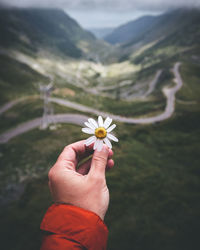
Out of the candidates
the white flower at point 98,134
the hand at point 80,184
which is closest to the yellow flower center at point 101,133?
the white flower at point 98,134

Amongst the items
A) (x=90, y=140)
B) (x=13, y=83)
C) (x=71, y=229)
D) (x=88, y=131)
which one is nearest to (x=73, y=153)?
(x=90, y=140)

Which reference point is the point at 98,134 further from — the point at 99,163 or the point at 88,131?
the point at 99,163

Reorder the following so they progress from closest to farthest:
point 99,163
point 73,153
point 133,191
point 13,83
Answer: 1. point 99,163
2. point 73,153
3. point 133,191
4. point 13,83

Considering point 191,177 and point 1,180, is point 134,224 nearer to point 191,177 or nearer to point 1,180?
point 191,177

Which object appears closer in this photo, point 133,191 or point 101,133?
point 101,133

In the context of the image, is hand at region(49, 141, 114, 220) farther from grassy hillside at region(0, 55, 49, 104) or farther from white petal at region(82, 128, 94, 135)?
grassy hillside at region(0, 55, 49, 104)

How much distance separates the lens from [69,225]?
3227mm

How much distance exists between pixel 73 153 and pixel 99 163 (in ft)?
2.97

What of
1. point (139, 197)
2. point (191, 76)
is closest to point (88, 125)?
point (139, 197)

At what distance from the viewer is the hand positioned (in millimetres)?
3889

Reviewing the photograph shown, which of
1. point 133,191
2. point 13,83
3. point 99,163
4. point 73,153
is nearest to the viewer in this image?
point 99,163

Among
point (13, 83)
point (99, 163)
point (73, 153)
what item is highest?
point (13, 83)

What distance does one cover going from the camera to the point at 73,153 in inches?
191

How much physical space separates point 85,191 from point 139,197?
27.2 meters
